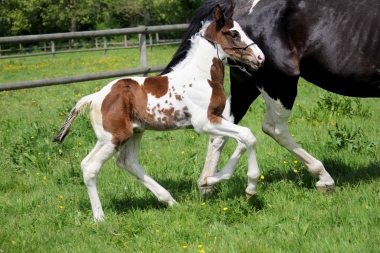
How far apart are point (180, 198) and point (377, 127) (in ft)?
10.3

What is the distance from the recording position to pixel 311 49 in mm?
4410

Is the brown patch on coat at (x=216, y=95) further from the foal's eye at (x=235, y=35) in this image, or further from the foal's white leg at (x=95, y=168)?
the foal's white leg at (x=95, y=168)

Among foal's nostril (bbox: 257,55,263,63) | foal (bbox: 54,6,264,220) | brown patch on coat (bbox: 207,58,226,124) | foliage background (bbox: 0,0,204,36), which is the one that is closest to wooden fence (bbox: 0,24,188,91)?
foal (bbox: 54,6,264,220)

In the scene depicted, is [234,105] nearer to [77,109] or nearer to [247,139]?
[247,139]

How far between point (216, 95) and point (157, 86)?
49cm

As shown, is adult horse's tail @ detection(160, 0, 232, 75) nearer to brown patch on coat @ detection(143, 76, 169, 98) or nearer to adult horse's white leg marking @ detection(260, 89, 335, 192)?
brown patch on coat @ detection(143, 76, 169, 98)

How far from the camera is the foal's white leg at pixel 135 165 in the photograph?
13.5 ft

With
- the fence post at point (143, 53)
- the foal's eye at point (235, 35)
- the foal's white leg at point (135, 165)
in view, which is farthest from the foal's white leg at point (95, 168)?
the fence post at point (143, 53)

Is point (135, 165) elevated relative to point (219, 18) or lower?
lower

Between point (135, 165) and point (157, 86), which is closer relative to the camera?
point (157, 86)

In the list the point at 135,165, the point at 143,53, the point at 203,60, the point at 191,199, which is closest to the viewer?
the point at 203,60

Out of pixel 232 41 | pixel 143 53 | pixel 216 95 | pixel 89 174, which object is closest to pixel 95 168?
pixel 89 174

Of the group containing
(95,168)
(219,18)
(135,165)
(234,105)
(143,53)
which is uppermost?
(219,18)

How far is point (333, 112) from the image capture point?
22.5 ft
